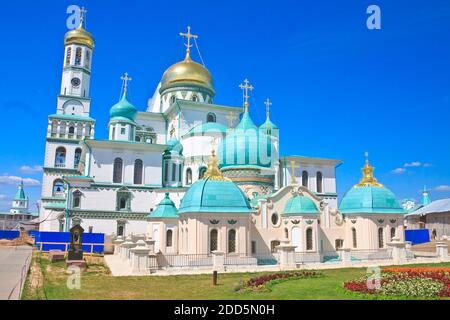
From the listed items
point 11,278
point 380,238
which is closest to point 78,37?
point 11,278

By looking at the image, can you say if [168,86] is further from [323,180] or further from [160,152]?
[323,180]

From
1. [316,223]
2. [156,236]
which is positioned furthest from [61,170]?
[316,223]

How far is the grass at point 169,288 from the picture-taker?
12.5 m

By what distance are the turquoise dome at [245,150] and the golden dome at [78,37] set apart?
92.7ft

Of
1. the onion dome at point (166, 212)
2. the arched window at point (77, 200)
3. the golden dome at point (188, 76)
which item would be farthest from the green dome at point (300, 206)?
the golden dome at point (188, 76)

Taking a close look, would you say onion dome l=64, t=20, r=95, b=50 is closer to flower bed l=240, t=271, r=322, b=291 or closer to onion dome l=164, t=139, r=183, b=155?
onion dome l=164, t=139, r=183, b=155

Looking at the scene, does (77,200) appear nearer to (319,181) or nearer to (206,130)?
(206,130)

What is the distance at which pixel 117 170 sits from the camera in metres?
38.0

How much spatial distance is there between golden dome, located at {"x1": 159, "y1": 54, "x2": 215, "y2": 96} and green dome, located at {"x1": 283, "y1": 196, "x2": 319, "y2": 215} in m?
24.1

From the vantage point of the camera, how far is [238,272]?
63.1ft

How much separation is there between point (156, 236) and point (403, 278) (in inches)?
680

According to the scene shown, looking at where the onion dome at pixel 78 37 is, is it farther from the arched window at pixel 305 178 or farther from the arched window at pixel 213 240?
the arched window at pixel 213 240

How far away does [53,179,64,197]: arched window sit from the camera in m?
45.8

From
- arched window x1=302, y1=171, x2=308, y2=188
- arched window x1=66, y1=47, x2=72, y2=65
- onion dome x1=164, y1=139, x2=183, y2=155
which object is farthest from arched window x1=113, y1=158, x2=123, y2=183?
arched window x1=302, y1=171, x2=308, y2=188
